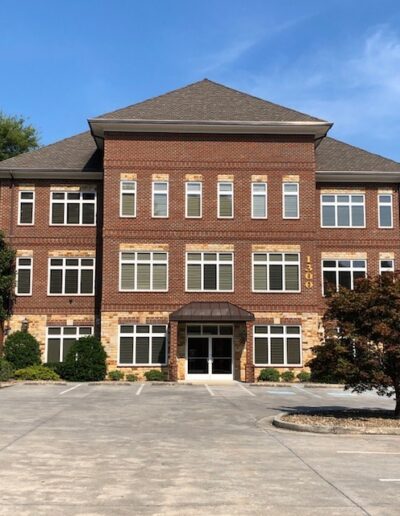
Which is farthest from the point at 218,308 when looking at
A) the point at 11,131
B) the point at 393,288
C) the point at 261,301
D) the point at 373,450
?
the point at 11,131

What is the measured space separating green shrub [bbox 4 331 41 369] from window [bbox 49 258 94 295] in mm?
2618

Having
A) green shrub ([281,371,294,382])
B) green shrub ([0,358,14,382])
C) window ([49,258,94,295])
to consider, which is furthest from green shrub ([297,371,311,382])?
green shrub ([0,358,14,382])

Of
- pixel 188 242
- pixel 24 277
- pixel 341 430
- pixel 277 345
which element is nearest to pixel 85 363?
pixel 24 277

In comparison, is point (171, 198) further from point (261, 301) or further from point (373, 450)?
point (373, 450)

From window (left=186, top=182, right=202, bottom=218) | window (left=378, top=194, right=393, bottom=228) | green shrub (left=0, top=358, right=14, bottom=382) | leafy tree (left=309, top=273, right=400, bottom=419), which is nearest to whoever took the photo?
leafy tree (left=309, top=273, right=400, bottom=419)

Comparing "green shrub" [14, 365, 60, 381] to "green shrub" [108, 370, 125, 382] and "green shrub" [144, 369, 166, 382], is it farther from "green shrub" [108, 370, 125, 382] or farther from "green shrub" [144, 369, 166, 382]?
"green shrub" [144, 369, 166, 382]

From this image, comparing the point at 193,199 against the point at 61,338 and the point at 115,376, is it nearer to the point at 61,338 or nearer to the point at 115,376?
the point at 115,376

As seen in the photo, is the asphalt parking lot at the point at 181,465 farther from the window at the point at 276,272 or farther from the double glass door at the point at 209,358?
the window at the point at 276,272

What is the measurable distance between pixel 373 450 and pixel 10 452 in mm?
6238

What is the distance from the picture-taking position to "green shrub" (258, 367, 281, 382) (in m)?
28.2

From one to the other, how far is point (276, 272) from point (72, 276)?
981 centimetres

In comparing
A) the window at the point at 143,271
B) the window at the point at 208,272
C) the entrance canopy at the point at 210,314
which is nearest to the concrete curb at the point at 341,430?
the entrance canopy at the point at 210,314

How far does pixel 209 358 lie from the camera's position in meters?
29.1

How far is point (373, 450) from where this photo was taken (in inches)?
444
